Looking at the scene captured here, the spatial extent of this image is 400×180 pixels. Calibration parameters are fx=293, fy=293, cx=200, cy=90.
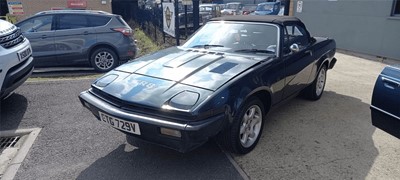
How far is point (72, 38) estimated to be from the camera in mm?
7160

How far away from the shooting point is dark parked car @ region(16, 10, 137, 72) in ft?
23.3

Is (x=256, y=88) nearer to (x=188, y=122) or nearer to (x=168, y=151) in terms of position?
(x=188, y=122)

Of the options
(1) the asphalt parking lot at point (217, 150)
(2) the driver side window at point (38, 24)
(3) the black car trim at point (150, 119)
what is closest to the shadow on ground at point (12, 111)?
(1) the asphalt parking lot at point (217, 150)

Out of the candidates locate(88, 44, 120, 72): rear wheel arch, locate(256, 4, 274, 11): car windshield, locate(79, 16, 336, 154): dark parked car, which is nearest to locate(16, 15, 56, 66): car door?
locate(88, 44, 120, 72): rear wheel arch

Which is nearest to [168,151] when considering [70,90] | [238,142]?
[238,142]

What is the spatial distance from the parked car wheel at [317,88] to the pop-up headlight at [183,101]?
9.33ft

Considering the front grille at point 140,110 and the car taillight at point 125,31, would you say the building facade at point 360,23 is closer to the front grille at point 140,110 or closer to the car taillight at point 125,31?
the car taillight at point 125,31

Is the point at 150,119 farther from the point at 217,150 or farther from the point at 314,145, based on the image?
the point at 314,145

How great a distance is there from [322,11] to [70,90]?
9579mm

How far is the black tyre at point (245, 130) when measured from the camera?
2.96 meters

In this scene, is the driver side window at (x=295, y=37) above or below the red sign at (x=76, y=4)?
below

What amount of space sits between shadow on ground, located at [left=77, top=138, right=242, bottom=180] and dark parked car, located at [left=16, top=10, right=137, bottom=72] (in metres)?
4.50

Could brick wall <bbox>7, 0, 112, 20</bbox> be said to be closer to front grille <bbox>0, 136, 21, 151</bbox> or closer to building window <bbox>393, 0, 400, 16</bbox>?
building window <bbox>393, 0, 400, 16</bbox>

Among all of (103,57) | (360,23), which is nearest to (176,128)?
(103,57)
